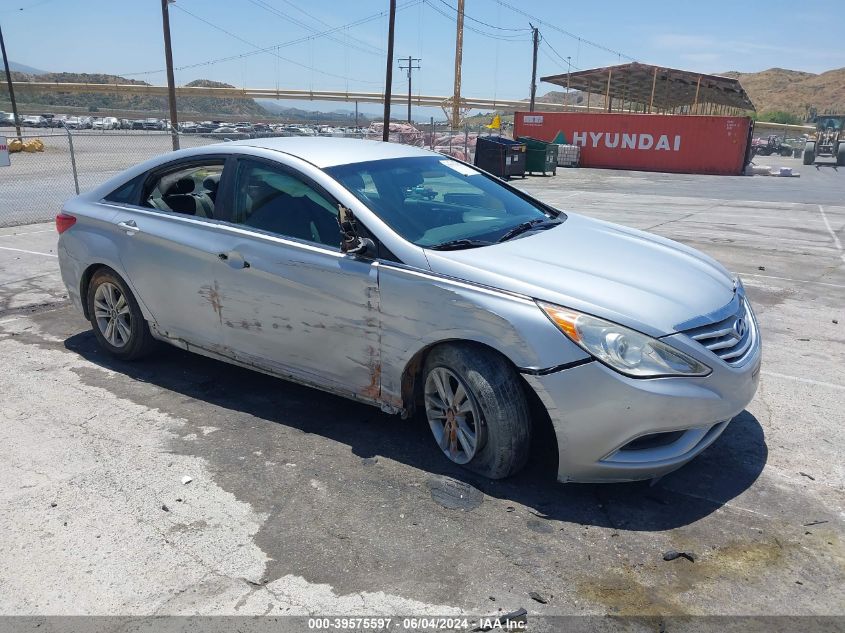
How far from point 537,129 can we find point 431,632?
3430 centimetres

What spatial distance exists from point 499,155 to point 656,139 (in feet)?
37.4

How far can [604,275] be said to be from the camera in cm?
346

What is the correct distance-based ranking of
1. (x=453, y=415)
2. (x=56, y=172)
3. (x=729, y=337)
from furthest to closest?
1. (x=56, y=172)
2. (x=453, y=415)
3. (x=729, y=337)

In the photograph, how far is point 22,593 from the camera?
274 centimetres

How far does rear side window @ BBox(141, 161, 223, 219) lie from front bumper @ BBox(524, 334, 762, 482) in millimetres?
2555

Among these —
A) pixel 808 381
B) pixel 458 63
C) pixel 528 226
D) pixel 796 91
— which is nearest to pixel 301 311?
pixel 528 226

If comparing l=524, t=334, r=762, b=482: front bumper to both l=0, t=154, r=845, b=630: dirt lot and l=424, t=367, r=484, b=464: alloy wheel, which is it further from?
l=424, t=367, r=484, b=464: alloy wheel

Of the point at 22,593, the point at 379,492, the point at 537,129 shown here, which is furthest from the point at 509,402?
the point at 537,129

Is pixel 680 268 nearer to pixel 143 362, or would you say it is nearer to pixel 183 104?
pixel 143 362

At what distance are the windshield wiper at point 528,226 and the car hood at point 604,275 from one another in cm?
7

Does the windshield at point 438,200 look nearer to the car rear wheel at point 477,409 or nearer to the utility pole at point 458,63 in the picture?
the car rear wheel at point 477,409

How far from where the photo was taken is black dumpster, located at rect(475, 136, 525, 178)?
24141 mm

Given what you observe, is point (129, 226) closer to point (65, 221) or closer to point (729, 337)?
point (65, 221)

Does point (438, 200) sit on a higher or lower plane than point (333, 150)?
lower
